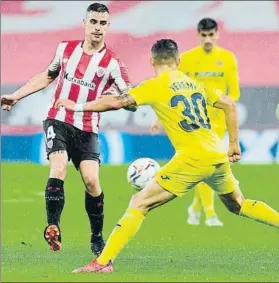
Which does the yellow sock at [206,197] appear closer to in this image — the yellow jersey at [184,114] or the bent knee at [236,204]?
the bent knee at [236,204]

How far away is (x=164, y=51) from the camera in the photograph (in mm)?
7719

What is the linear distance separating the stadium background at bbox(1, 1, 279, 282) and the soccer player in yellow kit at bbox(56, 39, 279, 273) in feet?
7.70

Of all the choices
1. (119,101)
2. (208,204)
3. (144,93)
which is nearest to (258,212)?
(144,93)

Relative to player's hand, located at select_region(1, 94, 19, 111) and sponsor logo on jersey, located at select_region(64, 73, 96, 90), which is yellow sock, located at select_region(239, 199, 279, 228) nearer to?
sponsor logo on jersey, located at select_region(64, 73, 96, 90)

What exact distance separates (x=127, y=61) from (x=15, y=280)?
37.5 feet

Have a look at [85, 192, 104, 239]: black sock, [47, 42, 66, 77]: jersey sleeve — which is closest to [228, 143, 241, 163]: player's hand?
[85, 192, 104, 239]: black sock

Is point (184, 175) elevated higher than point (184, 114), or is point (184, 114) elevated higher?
point (184, 114)

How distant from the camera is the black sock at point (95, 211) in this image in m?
8.93

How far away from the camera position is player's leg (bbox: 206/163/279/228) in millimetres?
7969

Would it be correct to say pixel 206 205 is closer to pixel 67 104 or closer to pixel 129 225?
pixel 129 225

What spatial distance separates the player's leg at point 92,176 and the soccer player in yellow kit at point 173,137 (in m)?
1.15

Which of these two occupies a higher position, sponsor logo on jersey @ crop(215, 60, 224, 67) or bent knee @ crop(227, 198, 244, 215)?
sponsor logo on jersey @ crop(215, 60, 224, 67)

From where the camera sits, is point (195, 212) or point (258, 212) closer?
point (258, 212)

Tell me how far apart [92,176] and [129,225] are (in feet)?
4.23
